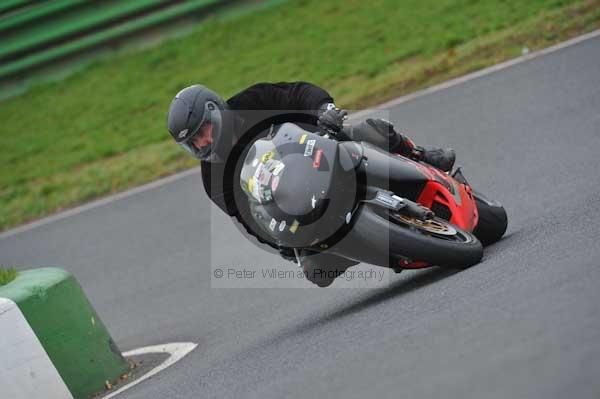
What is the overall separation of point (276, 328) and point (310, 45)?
340 inches

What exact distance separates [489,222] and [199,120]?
194cm

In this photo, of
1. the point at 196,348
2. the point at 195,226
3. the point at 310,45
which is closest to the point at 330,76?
the point at 310,45

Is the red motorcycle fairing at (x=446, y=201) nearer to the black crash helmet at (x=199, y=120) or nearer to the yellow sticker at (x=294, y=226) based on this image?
the yellow sticker at (x=294, y=226)

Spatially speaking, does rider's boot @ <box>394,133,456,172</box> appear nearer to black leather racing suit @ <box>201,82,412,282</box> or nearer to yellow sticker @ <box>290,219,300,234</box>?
black leather racing suit @ <box>201,82,412,282</box>

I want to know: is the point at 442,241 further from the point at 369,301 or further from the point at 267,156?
the point at 267,156

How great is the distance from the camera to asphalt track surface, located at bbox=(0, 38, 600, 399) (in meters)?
4.38

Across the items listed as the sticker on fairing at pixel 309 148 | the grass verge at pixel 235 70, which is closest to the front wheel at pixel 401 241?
the sticker on fairing at pixel 309 148

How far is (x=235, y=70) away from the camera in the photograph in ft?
49.9

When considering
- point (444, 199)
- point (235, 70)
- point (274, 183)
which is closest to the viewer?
point (274, 183)

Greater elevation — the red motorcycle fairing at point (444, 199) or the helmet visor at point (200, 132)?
the helmet visor at point (200, 132)

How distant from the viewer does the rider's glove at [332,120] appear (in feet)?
20.3

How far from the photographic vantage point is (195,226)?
411 inches

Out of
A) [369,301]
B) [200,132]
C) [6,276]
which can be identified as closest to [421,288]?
[369,301]

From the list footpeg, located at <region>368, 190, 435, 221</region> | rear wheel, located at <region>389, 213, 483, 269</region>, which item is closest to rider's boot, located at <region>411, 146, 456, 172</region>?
rear wheel, located at <region>389, 213, 483, 269</region>
